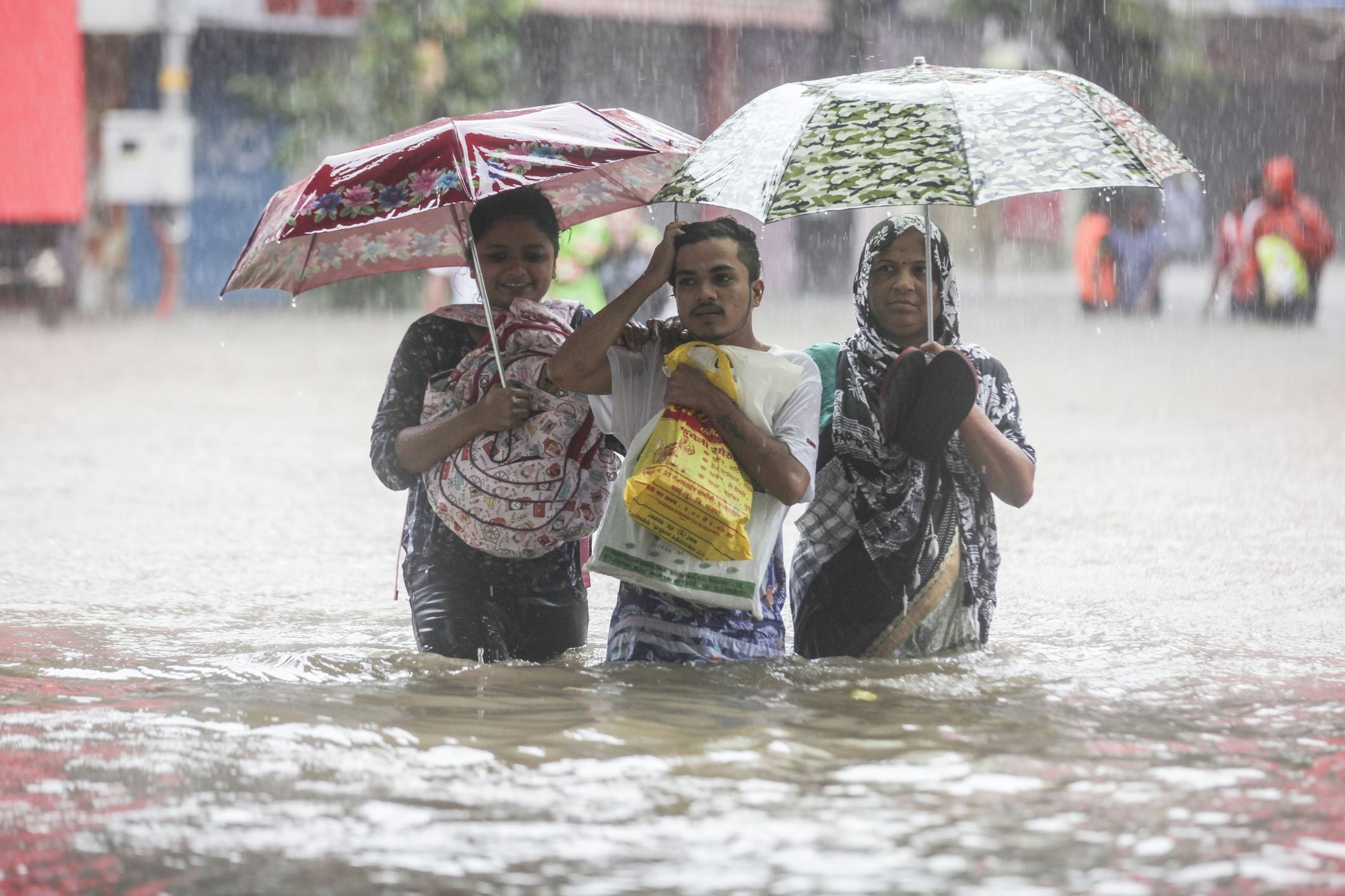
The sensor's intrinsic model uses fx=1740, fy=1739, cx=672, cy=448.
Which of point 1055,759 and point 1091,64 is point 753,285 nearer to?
point 1055,759

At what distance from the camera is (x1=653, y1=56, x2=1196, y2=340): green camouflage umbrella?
152 inches

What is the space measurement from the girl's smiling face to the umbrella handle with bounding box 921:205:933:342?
0.99 m

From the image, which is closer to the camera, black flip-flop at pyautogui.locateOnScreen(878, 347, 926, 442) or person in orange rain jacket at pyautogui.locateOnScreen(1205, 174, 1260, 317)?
black flip-flop at pyautogui.locateOnScreen(878, 347, 926, 442)

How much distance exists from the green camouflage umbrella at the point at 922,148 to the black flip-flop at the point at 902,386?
0.10 meters

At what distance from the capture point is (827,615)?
4398 millimetres

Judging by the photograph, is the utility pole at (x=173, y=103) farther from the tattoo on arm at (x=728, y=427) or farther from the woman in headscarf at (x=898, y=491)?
the tattoo on arm at (x=728, y=427)

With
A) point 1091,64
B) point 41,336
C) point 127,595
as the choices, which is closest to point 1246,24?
point 1091,64

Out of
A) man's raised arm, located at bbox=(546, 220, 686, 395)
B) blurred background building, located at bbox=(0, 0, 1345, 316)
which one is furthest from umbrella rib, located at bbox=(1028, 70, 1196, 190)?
blurred background building, located at bbox=(0, 0, 1345, 316)

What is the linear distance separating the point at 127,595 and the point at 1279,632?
3964 millimetres

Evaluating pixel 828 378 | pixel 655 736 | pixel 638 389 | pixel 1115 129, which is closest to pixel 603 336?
pixel 638 389

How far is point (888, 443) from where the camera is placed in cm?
426

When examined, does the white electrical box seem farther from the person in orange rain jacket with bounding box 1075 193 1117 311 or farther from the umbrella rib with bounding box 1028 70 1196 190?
the umbrella rib with bounding box 1028 70 1196 190

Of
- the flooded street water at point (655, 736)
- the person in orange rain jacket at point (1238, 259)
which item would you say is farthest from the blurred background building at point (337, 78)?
the flooded street water at point (655, 736)

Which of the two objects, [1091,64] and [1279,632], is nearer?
[1279,632]
